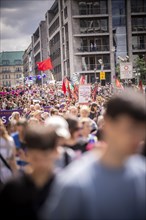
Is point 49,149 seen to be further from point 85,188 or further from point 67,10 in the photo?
point 67,10

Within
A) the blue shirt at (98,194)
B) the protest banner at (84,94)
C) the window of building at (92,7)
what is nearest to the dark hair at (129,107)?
the blue shirt at (98,194)

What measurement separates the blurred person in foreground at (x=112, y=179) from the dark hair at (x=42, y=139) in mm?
653

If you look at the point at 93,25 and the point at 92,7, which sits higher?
the point at 92,7

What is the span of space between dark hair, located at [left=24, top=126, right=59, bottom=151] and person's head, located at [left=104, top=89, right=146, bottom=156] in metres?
0.73

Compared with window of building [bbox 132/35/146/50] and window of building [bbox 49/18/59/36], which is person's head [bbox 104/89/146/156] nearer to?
window of building [bbox 132/35/146/50]

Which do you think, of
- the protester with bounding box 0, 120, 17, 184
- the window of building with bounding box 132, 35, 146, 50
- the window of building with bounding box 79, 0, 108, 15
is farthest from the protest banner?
the window of building with bounding box 132, 35, 146, 50

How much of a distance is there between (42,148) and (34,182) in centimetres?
22

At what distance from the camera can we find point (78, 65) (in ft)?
229

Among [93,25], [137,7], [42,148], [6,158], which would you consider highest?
[137,7]

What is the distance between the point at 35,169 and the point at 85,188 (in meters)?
0.90

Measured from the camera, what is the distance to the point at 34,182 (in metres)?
3.28

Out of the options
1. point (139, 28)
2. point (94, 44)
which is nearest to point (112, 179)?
point (94, 44)

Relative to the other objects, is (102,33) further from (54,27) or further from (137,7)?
(54,27)

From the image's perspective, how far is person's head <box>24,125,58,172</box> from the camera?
3260 mm
